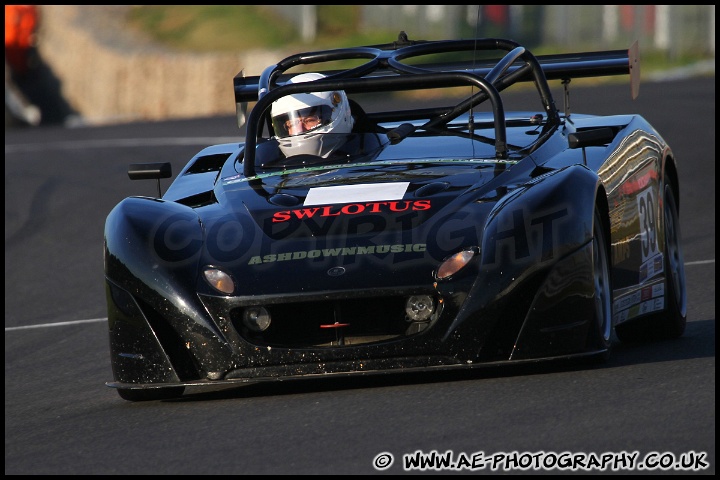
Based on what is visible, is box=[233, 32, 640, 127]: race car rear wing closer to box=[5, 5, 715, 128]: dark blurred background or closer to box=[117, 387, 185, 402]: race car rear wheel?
box=[117, 387, 185, 402]: race car rear wheel

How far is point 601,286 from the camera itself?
18.6ft

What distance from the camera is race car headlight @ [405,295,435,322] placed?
5.22 m

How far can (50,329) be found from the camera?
29.0 feet

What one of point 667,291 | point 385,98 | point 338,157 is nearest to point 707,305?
point 667,291

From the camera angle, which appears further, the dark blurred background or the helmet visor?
the dark blurred background

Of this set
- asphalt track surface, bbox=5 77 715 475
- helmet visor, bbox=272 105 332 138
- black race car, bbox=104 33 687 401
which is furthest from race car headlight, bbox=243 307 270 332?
helmet visor, bbox=272 105 332 138

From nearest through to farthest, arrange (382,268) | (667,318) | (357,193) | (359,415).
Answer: (359,415)
(382,268)
(357,193)
(667,318)

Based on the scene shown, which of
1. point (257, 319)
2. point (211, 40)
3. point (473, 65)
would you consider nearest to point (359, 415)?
point (257, 319)

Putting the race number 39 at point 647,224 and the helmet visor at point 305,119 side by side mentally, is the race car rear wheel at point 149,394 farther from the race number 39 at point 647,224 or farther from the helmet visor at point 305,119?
the race number 39 at point 647,224

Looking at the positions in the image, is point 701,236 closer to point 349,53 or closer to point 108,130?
point 349,53

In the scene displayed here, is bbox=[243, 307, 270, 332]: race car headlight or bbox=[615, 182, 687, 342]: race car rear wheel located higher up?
bbox=[243, 307, 270, 332]: race car headlight

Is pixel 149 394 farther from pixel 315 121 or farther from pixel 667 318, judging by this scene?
pixel 667 318

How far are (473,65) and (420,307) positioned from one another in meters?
2.99

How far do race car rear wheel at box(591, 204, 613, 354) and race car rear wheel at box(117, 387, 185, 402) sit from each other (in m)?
1.67
